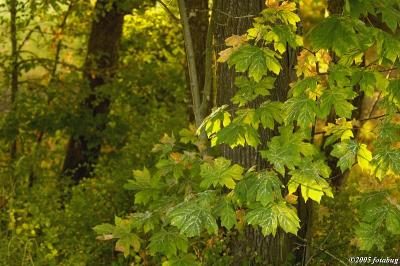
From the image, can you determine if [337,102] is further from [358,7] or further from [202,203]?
[202,203]

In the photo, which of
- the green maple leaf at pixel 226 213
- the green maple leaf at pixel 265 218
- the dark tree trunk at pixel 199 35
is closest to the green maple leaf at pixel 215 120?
the green maple leaf at pixel 226 213

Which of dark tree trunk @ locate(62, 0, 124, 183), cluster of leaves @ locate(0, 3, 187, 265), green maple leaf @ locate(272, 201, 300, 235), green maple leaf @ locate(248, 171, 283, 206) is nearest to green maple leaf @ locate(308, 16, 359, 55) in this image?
green maple leaf @ locate(248, 171, 283, 206)

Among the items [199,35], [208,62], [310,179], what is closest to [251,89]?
[310,179]

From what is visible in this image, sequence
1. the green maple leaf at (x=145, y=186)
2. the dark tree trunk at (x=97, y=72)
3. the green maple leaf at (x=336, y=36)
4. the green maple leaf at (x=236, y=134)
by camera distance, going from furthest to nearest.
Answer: the dark tree trunk at (x=97, y=72), the green maple leaf at (x=145, y=186), the green maple leaf at (x=236, y=134), the green maple leaf at (x=336, y=36)

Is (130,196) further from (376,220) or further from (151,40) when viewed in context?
(376,220)

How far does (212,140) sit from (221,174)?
260 mm

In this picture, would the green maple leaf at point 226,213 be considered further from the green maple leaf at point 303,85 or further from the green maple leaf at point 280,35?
the green maple leaf at point 280,35

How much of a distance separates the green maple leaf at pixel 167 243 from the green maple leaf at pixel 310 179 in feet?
3.22

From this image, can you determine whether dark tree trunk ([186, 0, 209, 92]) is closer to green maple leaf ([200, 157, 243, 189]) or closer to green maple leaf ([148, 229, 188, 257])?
green maple leaf ([148, 229, 188, 257])

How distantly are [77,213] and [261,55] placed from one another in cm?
430

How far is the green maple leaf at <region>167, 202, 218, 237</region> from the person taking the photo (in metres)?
3.65

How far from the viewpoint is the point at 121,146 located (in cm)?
936

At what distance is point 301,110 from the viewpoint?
11.8ft

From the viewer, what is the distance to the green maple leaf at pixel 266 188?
11.5 feet
